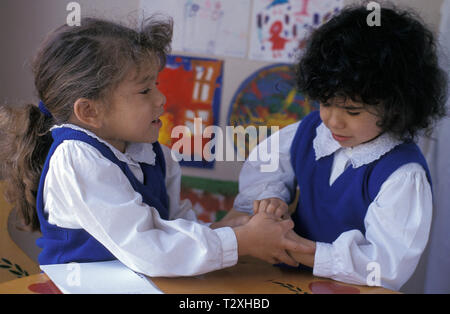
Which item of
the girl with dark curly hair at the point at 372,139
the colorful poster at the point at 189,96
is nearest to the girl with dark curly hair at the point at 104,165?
the girl with dark curly hair at the point at 372,139

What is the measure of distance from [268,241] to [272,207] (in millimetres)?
122

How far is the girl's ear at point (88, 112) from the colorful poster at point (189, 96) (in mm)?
818

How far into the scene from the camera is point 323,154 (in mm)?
1162

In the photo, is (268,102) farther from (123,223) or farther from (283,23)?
(123,223)

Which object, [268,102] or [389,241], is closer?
[389,241]

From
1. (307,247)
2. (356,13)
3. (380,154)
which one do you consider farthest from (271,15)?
(307,247)

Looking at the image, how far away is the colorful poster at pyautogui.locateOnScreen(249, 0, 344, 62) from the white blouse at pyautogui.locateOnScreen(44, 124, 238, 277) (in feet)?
3.26

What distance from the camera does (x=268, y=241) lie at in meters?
0.98

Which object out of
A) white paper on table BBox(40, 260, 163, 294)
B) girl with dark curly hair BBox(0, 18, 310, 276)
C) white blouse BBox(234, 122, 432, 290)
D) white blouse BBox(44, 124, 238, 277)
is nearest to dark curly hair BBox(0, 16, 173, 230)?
girl with dark curly hair BBox(0, 18, 310, 276)

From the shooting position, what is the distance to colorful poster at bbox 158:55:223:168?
1786 millimetres

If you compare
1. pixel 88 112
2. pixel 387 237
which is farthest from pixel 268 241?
pixel 88 112

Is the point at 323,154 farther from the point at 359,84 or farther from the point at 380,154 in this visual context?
the point at 359,84

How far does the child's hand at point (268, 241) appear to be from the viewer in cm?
95

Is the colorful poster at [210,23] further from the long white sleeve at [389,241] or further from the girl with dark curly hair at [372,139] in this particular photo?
the long white sleeve at [389,241]
